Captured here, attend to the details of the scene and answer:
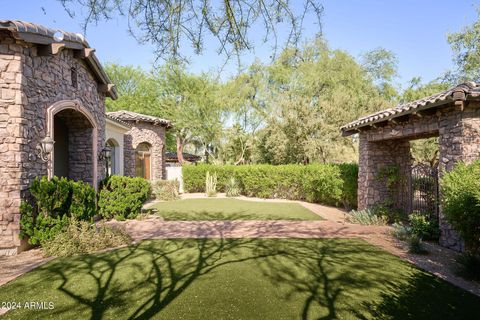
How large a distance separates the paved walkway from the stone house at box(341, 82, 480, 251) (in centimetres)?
109

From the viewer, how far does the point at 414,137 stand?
8.88 meters

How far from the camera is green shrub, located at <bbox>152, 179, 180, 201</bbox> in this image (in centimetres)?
1581

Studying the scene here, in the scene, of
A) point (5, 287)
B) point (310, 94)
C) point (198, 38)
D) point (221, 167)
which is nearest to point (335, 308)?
point (198, 38)

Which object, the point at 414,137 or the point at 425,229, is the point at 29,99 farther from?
the point at 414,137

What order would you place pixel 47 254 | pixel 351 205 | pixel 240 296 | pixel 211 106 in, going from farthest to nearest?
pixel 211 106 → pixel 351 205 → pixel 47 254 → pixel 240 296

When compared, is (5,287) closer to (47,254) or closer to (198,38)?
(47,254)

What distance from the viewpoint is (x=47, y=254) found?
5.84m

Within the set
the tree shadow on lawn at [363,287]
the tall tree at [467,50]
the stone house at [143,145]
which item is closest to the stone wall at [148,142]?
the stone house at [143,145]

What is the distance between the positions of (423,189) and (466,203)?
4.17m

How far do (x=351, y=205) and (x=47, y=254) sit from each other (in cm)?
A: 1108

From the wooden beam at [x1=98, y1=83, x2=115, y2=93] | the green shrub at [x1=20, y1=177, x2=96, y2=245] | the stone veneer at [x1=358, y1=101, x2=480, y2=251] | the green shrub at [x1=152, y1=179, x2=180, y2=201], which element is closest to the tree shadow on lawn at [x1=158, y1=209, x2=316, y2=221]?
the stone veneer at [x1=358, y1=101, x2=480, y2=251]

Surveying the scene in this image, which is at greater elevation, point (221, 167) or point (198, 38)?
point (198, 38)

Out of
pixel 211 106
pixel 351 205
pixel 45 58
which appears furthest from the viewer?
pixel 211 106

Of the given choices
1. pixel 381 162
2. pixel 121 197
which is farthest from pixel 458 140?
pixel 121 197
